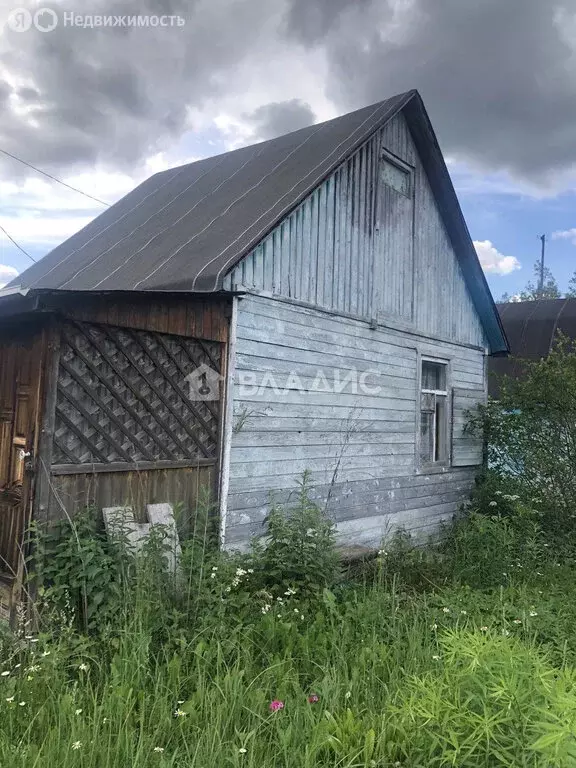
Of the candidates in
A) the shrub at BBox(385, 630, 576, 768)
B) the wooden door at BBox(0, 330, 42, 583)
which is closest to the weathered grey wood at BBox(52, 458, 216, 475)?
the wooden door at BBox(0, 330, 42, 583)

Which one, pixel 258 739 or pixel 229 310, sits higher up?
pixel 229 310

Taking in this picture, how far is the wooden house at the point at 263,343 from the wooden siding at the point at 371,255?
3cm

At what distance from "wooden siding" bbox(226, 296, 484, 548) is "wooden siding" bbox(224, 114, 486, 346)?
249 millimetres

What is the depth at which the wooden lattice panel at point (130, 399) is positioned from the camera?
13.7 feet

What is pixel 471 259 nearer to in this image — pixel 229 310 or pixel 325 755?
pixel 229 310

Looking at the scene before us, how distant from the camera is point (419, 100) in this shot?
807 centimetres

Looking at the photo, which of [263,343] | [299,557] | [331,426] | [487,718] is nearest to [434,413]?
[331,426]

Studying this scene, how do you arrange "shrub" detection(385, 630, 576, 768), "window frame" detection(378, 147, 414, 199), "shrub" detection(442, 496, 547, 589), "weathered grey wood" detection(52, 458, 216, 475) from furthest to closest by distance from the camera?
"window frame" detection(378, 147, 414, 199)
"shrub" detection(442, 496, 547, 589)
"weathered grey wood" detection(52, 458, 216, 475)
"shrub" detection(385, 630, 576, 768)

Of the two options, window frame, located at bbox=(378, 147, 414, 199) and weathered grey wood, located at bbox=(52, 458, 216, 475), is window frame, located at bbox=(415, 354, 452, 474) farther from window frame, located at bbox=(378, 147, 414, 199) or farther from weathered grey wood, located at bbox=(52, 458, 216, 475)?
weathered grey wood, located at bbox=(52, 458, 216, 475)

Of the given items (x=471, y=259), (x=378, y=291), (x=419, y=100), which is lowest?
(x=378, y=291)

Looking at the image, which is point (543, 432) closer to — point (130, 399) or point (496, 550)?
point (496, 550)

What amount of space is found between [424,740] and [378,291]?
5928 millimetres

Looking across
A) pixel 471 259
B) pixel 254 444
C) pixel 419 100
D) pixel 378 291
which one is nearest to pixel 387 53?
pixel 419 100

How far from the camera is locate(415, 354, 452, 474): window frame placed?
8.34 metres
